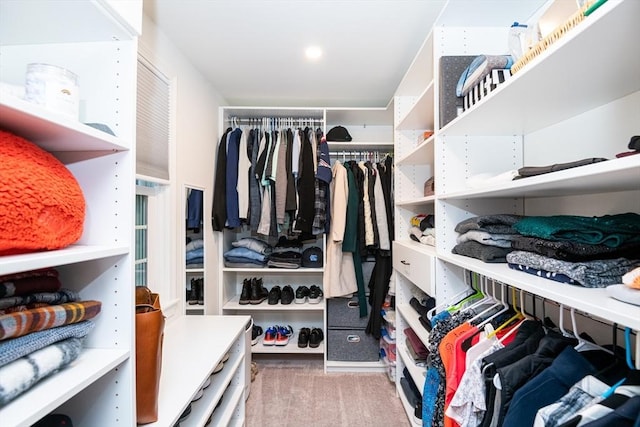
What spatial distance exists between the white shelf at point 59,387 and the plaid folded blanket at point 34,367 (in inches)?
0.6

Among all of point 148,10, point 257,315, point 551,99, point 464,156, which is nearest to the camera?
point 551,99

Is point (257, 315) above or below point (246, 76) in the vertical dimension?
below

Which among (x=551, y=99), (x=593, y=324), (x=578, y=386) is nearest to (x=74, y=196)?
(x=578, y=386)

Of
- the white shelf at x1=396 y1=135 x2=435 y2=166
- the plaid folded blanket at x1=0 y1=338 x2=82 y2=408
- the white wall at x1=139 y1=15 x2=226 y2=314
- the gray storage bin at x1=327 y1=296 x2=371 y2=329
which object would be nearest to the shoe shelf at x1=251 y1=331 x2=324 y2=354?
the gray storage bin at x1=327 y1=296 x2=371 y2=329

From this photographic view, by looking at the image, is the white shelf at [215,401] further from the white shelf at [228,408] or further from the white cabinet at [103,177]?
the white cabinet at [103,177]

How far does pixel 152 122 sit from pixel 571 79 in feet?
5.59

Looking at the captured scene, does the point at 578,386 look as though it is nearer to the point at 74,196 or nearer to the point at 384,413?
the point at 74,196

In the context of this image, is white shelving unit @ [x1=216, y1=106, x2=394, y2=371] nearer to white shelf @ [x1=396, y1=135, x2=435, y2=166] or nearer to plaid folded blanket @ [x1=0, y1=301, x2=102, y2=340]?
white shelf @ [x1=396, y1=135, x2=435, y2=166]

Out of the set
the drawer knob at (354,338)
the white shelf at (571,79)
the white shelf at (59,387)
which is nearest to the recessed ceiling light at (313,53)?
the white shelf at (571,79)

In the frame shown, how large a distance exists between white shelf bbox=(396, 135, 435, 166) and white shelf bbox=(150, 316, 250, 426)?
139cm

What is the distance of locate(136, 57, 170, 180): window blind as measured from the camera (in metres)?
1.34

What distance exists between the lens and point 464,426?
80 centimetres

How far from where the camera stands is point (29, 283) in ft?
1.93

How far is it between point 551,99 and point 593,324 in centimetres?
73
